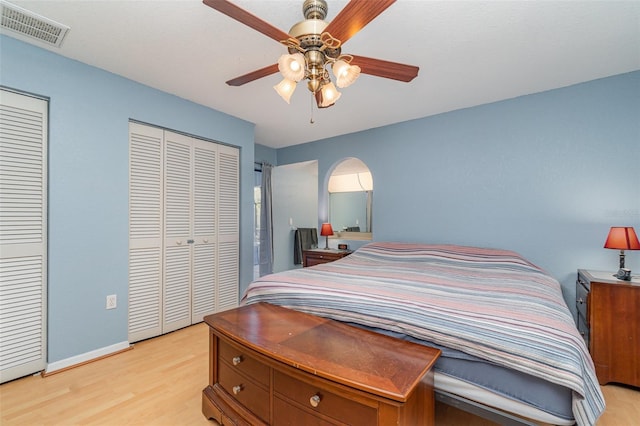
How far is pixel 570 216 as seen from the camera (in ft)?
8.13

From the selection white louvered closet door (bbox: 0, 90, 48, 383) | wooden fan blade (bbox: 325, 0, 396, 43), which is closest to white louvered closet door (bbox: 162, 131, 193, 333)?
white louvered closet door (bbox: 0, 90, 48, 383)

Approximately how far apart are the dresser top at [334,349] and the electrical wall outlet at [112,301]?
4.36 feet

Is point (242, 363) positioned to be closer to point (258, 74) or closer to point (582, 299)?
point (258, 74)

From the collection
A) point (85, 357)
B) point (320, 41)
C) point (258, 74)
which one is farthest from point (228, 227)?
point (320, 41)

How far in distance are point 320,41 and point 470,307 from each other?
149 cm

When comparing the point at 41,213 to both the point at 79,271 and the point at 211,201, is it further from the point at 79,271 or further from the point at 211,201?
the point at 211,201

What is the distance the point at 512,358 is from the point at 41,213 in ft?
9.90

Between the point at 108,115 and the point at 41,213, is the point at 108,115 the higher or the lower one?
the higher one

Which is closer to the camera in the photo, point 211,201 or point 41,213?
point 41,213

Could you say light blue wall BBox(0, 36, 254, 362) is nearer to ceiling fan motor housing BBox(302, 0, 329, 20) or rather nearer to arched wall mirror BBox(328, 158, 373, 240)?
ceiling fan motor housing BBox(302, 0, 329, 20)

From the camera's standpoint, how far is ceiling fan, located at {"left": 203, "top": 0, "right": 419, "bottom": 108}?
118 centimetres

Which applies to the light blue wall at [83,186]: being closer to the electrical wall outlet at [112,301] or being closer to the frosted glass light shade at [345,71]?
the electrical wall outlet at [112,301]

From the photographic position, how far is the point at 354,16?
1.19 m

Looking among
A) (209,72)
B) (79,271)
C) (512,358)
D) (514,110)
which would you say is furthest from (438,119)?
(79,271)
